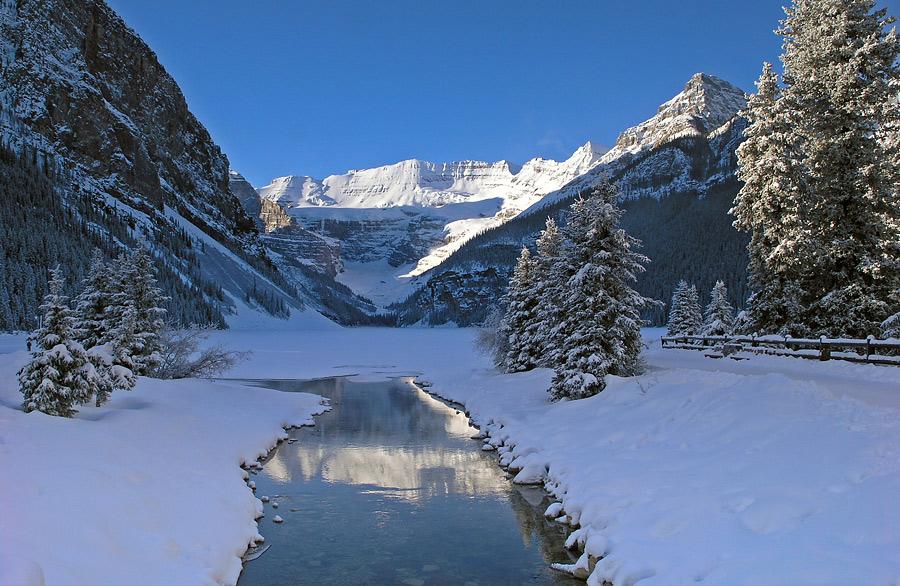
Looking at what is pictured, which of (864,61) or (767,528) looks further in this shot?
(864,61)

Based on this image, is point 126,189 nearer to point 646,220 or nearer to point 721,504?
point 646,220

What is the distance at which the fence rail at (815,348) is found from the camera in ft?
53.3

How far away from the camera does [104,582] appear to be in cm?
688

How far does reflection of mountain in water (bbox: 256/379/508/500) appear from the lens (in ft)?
51.1

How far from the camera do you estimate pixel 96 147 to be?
159m

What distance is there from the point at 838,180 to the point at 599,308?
34.3 feet

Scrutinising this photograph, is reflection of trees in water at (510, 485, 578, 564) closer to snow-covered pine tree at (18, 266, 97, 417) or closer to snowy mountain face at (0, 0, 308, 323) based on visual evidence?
snow-covered pine tree at (18, 266, 97, 417)

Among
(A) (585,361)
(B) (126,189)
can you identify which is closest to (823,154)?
(A) (585,361)

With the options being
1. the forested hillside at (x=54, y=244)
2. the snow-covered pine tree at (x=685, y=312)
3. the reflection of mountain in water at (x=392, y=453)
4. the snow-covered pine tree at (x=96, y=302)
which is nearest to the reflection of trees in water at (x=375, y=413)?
the reflection of mountain in water at (x=392, y=453)

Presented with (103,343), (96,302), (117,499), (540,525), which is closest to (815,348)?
(540,525)

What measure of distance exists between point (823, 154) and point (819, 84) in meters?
2.94

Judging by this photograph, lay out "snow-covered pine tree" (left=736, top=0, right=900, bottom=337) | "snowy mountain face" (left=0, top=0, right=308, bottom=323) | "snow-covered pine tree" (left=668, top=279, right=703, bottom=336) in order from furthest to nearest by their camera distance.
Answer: "snowy mountain face" (left=0, top=0, right=308, bottom=323), "snow-covered pine tree" (left=668, top=279, right=703, bottom=336), "snow-covered pine tree" (left=736, top=0, right=900, bottom=337)

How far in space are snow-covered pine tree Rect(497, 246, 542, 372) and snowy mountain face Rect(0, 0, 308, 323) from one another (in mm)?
99794

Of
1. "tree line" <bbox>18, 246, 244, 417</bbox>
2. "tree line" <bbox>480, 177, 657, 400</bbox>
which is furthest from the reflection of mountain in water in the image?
"tree line" <bbox>18, 246, 244, 417</bbox>
